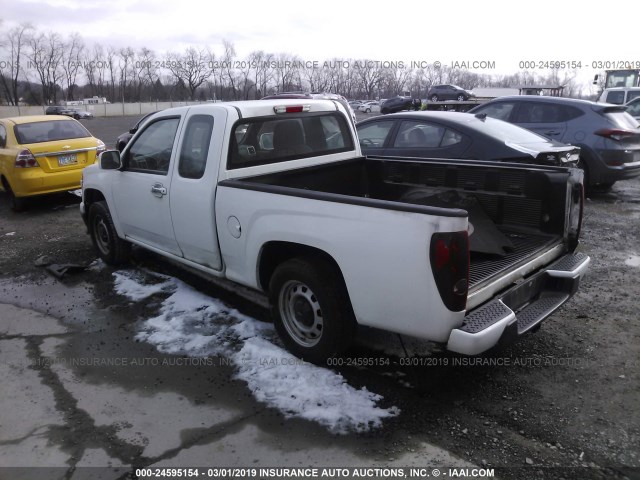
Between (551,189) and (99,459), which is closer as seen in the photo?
(99,459)

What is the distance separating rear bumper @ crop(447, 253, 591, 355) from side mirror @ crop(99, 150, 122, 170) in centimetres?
392

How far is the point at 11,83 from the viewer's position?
3568 inches

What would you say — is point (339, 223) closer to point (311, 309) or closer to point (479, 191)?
point (311, 309)

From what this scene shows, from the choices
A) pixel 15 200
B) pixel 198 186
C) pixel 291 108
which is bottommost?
pixel 15 200

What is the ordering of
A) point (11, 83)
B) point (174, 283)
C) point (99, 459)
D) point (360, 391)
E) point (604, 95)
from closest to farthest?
point (99, 459), point (360, 391), point (174, 283), point (604, 95), point (11, 83)

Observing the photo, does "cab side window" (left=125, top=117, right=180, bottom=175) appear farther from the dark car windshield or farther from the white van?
the white van

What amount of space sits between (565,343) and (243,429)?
2586mm

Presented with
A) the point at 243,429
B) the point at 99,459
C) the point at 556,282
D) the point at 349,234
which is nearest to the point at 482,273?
the point at 556,282

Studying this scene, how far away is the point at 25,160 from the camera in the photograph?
848 centimetres

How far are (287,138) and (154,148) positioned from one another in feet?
4.39

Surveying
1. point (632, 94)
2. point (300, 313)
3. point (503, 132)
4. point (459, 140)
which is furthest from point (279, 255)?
point (632, 94)

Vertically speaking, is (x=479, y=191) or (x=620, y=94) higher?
(x=620, y=94)

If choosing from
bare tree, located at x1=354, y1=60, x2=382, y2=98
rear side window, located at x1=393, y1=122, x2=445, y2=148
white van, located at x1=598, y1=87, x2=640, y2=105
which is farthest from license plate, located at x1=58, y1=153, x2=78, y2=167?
bare tree, located at x1=354, y1=60, x2=382, y2=98

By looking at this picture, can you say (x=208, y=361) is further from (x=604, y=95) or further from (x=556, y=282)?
(x=604, y=95)
